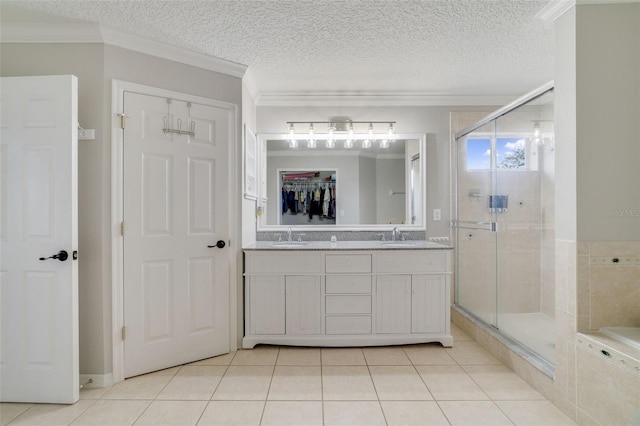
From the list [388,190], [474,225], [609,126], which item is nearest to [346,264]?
[388,190]

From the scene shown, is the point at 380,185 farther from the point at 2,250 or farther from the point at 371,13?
the point at 2,250

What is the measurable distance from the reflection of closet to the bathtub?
2.24 m

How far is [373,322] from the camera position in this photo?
2766 millimetres

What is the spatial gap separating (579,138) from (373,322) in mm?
1907

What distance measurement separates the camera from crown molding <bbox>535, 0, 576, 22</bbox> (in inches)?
72.4

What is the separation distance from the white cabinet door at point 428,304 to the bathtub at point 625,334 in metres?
1.15

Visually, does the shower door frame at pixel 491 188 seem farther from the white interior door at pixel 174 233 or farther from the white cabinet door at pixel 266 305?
the white interior door at pixel 174 233

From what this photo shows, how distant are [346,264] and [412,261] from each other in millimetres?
560

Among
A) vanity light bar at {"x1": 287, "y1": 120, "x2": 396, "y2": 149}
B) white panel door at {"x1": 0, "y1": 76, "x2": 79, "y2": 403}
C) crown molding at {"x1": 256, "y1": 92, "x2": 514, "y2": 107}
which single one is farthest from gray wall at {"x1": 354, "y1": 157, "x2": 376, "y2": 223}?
white panel door at {"x1": 0, "y1": 76, "x2": 79, "y2": 403}

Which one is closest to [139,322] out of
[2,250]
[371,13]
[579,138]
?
[2,250]

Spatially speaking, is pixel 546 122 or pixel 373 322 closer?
pixel 546 122

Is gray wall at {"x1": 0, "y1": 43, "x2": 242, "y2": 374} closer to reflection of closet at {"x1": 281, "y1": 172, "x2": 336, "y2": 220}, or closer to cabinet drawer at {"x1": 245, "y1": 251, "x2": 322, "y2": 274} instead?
cabinet drawer at {"x1": 245, "y1": 251, "x2": 322, "y2": 274}

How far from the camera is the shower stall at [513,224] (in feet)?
8.14

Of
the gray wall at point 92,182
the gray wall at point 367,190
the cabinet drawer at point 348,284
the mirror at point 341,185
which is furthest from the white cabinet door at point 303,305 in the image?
the gray wall at point 92,182
